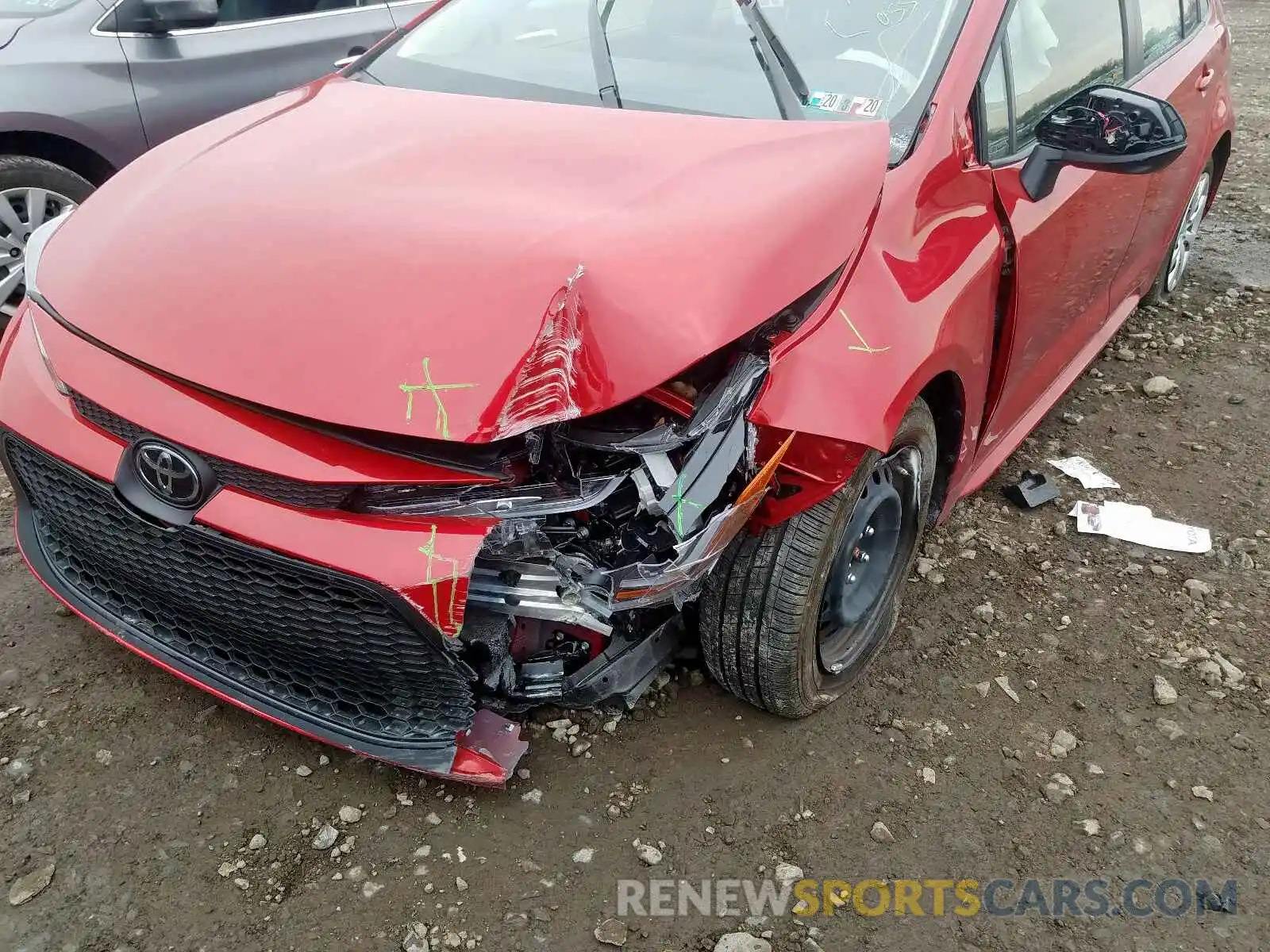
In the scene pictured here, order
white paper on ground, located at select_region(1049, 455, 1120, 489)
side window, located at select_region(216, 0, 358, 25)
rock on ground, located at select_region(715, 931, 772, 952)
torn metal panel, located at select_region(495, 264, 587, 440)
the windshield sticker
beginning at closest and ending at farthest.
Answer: torn metal panel, located at select_region(495, 264, 587, 440), rock on ground, located at select_region(715, 931, 772, 952), the windshield sticker, white paper on ground, located at select_region(1049, 455, 1120, 489), side window, located at select_region(216, 0, 358, 25)

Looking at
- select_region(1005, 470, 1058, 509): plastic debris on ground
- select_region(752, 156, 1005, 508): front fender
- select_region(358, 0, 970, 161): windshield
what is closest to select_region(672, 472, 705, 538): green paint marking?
select_region(752, 156, 1005, 508): front fender

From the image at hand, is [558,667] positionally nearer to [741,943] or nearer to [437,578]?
[437,578]

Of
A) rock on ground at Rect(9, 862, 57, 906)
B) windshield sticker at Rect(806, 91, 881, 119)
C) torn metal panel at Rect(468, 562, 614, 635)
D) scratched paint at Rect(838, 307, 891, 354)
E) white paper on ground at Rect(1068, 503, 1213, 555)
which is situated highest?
windshield sticker at Rect(806, 91, 881, 119)

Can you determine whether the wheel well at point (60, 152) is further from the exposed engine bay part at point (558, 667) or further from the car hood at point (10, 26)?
the exposed engine bay part at point (558, 667)

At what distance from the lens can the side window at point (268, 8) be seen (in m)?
3.87

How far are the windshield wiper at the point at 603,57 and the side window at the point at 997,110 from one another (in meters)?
0.86

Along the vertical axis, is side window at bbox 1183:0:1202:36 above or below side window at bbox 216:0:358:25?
below

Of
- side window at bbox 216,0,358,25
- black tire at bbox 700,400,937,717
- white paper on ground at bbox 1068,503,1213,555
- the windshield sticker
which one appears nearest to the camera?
black tire at bbox 700,400,937,717

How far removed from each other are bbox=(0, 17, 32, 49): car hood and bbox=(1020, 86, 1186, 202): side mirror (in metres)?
3.46

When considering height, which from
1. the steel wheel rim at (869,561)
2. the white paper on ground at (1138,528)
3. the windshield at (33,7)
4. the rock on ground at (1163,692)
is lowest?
the white paper on ground at (1138,528)

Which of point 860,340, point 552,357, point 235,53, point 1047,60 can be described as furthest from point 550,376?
point 235,53

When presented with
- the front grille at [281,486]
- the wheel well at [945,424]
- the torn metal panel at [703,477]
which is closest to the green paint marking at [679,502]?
the torn metal panel at [703,477]

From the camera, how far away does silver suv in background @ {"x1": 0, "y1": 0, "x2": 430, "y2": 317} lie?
133 inches

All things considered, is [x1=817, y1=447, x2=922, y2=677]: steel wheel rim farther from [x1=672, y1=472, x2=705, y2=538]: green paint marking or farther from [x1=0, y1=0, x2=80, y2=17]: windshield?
[x1=0, y1=0, x2=80, y2=17]: windshield
